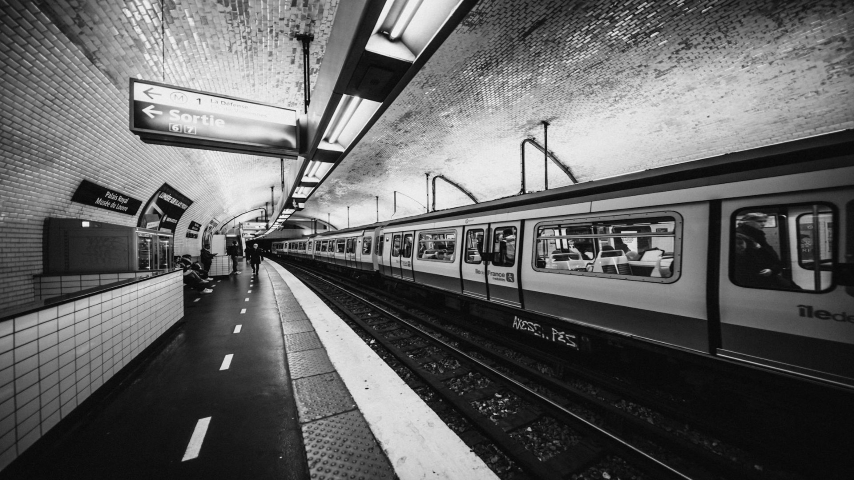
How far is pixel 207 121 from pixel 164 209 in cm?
885

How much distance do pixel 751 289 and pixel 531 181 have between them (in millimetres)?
8160

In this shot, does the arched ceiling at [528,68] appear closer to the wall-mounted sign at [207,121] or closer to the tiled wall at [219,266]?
the wall-mounted sign at [207,121]

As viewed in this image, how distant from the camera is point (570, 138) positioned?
7.38 metres

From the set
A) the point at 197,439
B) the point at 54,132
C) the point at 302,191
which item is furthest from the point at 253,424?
the point at 302,191

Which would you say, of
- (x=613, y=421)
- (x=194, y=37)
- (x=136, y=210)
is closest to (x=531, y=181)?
(x=613, y=421)

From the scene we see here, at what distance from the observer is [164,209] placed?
933 cm

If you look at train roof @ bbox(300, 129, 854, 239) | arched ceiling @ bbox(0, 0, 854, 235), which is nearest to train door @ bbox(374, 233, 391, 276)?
arched ceiling @ bbox(0, 0, 854, 235)

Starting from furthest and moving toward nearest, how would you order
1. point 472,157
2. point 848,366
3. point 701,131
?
point 472,157
point 701,131
point 848,366

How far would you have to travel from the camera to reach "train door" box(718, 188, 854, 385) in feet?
7.07

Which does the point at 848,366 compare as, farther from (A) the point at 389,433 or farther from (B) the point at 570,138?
(B) the point at 570,138

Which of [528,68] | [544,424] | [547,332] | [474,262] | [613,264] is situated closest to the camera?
[544,424]

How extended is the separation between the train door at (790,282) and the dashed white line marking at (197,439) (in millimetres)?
4521

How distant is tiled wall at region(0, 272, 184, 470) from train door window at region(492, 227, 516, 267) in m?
5.17

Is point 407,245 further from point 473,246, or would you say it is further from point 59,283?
point 59,283
